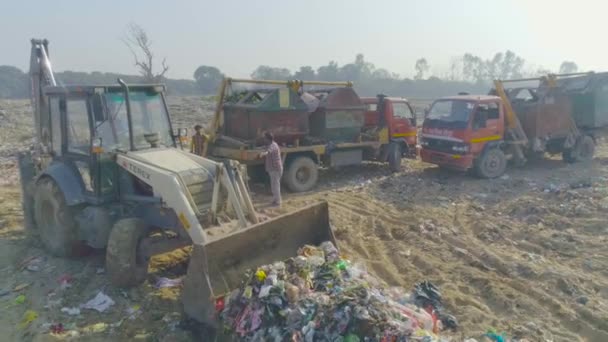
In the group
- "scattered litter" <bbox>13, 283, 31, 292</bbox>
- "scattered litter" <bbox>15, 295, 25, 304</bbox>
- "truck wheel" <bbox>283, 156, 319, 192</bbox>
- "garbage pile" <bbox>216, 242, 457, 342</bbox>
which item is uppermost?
"truck wheel" <bbox>283, 156, 319, 192</bbox>

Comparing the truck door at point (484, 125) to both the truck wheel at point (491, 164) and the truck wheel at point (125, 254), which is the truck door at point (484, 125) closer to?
the truck wheel at point (491, 164)

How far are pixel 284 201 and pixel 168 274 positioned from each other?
3.92 meters

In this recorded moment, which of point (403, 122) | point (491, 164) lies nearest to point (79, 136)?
point (403, 122)

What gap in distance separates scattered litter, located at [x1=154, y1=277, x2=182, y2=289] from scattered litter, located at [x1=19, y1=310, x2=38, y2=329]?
1.21 m

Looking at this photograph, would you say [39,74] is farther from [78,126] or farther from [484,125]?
[484,125]

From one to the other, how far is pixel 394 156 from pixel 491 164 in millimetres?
2366

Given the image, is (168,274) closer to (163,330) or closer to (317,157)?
(163,330)

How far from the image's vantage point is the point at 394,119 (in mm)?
12062

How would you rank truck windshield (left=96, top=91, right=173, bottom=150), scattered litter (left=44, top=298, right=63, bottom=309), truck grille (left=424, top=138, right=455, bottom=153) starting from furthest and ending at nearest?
1. truck grille (left=424, top=138, right=455, bottom=153)
2. truck windshield (left=96, top=91, right=173, bottom=150)
3. scattered litter (left=44, top=298, right=63, bottom=309)

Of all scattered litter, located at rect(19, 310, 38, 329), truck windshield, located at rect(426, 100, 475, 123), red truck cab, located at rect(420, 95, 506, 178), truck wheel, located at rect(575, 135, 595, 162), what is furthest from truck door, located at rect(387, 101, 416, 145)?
scattered litter, located at rect(19, 310, 38, 329)

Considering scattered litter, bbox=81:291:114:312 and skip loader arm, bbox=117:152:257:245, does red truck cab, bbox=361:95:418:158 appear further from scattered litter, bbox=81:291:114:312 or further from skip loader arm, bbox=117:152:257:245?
scattered litter, bbox=81:291:114:312

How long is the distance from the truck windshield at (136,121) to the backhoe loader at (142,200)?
0.01 meters

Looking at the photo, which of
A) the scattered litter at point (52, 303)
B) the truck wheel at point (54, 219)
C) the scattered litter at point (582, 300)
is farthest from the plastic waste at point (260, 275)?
the scattered litter at point (582, 300)

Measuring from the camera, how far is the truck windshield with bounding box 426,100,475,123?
10.9 meters
